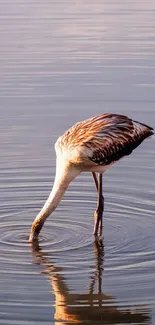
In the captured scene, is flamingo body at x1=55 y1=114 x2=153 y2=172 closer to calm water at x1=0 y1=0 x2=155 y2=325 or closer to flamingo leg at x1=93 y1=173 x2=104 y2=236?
flamingo leg at x1=93 y1=173 x2=104 y2=236

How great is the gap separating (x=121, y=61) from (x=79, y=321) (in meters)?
10.6

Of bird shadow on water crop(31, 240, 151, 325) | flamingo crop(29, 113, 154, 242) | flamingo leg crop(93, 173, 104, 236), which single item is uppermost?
flamingo crop(29, 113, 154, 242)

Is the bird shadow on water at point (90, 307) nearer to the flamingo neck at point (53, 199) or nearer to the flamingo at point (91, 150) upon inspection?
the flamingo neck at point (53, 199)

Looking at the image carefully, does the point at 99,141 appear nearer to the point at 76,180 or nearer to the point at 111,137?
the point at 111,137

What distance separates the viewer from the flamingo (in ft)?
38.3

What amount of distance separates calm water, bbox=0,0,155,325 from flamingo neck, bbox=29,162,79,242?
0.56ft

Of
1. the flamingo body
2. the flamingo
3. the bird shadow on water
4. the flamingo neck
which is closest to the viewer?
the bird shadow on water

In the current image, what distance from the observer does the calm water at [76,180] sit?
33.1ft

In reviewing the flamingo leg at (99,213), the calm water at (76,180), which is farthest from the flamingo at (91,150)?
the calm water at (76,180)

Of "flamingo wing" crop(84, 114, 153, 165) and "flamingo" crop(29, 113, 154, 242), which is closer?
"flamingo" crop(29, 113, 154, 242)

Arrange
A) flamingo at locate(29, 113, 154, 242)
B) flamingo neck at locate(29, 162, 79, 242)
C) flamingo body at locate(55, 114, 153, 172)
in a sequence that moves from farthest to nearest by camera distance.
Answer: flamingo body at locate(55, 114, 153, 172)
flamingo at locate(29, 113, 154, 242)
flamingo neck at locate(29, 162, 79, 242)

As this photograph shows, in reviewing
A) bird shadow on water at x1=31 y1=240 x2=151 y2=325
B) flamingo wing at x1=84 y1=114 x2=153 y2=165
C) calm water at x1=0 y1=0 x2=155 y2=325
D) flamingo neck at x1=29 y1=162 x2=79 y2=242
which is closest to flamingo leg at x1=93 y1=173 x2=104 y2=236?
calm water at x1=0 y1=0 x2=155 y2=325

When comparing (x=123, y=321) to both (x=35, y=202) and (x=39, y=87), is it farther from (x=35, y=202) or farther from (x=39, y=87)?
(x=39, y=87)

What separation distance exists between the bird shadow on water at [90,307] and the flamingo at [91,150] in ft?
3.43
